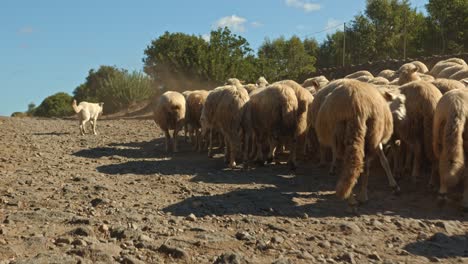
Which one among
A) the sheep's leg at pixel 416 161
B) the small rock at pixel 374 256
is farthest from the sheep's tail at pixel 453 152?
the small rock at pixel 374 256

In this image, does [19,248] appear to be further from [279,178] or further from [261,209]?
[279,178]

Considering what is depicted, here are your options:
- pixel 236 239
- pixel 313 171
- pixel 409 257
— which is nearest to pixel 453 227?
pixel 409 257

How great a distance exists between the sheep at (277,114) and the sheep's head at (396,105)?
2.22 meters

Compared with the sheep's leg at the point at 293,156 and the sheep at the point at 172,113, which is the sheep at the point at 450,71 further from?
the sheep at the point at 172,113

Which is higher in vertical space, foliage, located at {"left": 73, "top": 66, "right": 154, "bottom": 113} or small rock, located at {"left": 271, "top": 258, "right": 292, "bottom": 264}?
foliage, located at {"left": 73, "top": 66, "right": 154, "bottom": 113}

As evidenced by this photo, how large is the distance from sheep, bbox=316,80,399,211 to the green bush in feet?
164

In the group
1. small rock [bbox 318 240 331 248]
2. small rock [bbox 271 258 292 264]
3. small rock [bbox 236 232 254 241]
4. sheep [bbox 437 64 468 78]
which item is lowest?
small rock [bbox 271 258 292 264]

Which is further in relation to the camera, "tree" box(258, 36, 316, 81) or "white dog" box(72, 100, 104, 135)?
"tree" box(258, 36, 316, 81)

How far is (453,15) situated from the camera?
39625 millimetres

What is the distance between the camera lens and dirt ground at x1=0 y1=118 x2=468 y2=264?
5.71 m

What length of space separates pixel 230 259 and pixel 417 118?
561 cm

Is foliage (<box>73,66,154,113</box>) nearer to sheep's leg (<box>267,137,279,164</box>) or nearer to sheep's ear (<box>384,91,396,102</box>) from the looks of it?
sheep's leg (<box>267,137,279,164</box>)

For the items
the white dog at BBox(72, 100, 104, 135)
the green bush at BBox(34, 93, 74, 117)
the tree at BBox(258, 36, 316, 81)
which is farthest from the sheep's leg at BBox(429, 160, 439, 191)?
the green bush at BBox(34, 93, 74, 117)

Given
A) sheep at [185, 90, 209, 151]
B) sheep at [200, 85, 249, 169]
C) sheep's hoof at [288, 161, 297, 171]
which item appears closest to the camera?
sheep's hoof at [288, 161, 297, 171]
